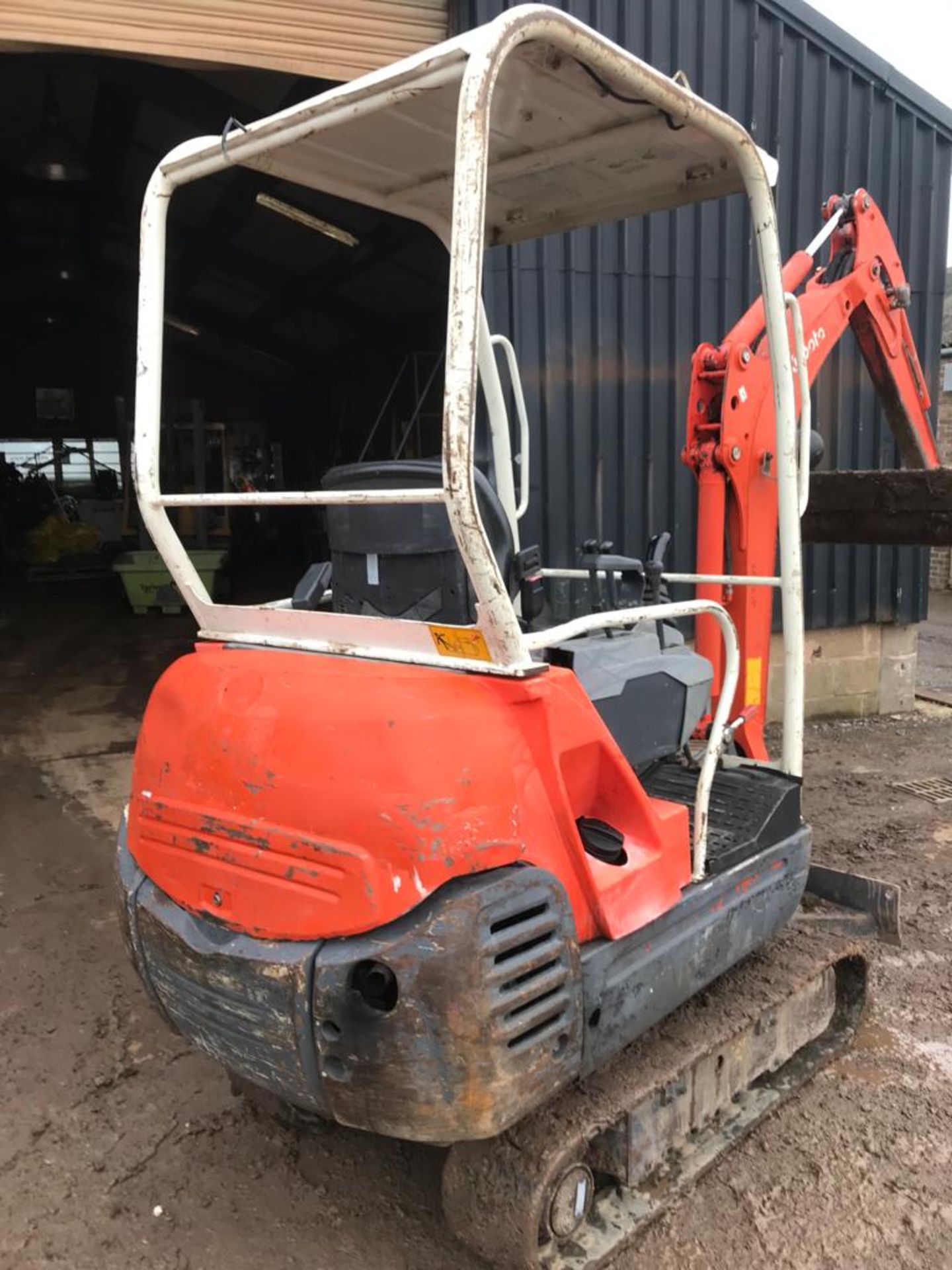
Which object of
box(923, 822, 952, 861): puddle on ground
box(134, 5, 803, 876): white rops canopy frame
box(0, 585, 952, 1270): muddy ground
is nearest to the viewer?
box(134, 5, 803, 876): white rops canopy frame

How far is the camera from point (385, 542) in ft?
7.84

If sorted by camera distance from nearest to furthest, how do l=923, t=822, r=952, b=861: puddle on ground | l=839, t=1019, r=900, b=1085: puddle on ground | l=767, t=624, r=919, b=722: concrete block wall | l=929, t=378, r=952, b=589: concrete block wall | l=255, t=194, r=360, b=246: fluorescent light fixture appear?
l=839, t=1019, r=900, b=1085: puddle on ground
l=923, t=822, r=952, b=861: puddle on ground
l=767, t=624, r=919, b=722: concrete block wall
l=255, t=194, r=360, b=246: fluorescent light fixture
l=929, t=378, r=952, b=589: concrete block wall

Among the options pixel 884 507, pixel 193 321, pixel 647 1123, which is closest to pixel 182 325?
pixel 193 321

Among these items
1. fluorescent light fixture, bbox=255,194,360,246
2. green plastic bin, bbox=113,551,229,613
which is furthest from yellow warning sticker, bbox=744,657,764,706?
green plastic bin, bbox=113,551,229,613

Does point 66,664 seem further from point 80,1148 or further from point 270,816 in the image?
point 270,816

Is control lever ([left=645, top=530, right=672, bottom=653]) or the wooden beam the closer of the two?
control lever ([left=645, top=530, right=672, bottom=653])

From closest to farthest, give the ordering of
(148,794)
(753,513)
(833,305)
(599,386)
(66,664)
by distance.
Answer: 1. (148,794)
2. (753,513)
3. (833,305)
4. (599,386)
5. (66,664)

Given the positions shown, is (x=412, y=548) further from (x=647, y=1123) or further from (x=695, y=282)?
(x=695, y=282)

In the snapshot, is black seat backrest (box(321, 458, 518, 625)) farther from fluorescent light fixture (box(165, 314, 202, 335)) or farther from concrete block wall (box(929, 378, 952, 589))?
fluorescent light fixture (box(165, 314, 202, 335))

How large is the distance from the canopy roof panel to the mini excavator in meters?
0.01

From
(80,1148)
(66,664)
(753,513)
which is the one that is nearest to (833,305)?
(753,513)

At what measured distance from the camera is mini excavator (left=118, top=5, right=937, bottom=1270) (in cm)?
190

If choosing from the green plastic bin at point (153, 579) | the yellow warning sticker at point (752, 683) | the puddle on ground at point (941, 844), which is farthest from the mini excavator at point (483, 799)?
the green plastic bin at point (153, 579)

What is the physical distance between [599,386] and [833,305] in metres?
2.28
